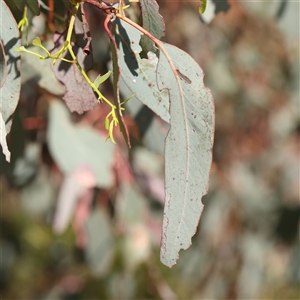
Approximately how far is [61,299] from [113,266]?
0.23 metres

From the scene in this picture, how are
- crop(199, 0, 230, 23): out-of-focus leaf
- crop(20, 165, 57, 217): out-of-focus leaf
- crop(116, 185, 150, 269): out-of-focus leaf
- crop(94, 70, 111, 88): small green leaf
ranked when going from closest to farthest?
crop(94, 70, 111, 88): small green leaf, crop(199, 0, 230, 23): out-of-focus leaf, crop(116, 185, 150, 269): out-of-focus leaf, crop(20, 165, 57, 217): out-of-focus leaf

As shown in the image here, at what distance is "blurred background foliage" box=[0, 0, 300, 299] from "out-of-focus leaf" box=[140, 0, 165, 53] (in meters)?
1.14

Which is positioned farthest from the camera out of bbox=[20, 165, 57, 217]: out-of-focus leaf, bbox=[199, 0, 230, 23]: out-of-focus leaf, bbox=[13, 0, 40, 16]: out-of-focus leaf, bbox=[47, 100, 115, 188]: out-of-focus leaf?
bbox=[20, 165, 57, 217]: out-of-focus leaf

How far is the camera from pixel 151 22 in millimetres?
688

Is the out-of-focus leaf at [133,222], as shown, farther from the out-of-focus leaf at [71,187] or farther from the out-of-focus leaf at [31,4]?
the out-of-focus leaf at [31,4]

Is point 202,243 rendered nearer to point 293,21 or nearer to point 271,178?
point 271,178

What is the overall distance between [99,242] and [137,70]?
1265 millimetres

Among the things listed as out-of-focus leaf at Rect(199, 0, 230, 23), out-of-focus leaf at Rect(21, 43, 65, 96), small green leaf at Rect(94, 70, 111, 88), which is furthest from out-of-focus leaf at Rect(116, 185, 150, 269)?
small green leaf at Rect(94, 70, 111, 88)

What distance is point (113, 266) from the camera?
7.39ft

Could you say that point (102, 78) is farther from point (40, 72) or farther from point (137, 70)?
point (40, 72)

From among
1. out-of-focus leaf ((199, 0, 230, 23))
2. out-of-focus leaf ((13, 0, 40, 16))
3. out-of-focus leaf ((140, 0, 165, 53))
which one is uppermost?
out-of-focus leaf ((140, 0, 165, 53))

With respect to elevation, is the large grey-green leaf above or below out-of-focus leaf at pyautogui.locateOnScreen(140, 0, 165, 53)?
below

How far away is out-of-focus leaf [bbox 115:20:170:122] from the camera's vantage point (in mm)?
717

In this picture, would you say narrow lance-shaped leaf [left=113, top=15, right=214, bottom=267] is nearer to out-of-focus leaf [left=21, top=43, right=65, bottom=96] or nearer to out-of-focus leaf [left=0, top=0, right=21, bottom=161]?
out-of-focus leaf [left=0, top=0, right=21, bottom=161]
